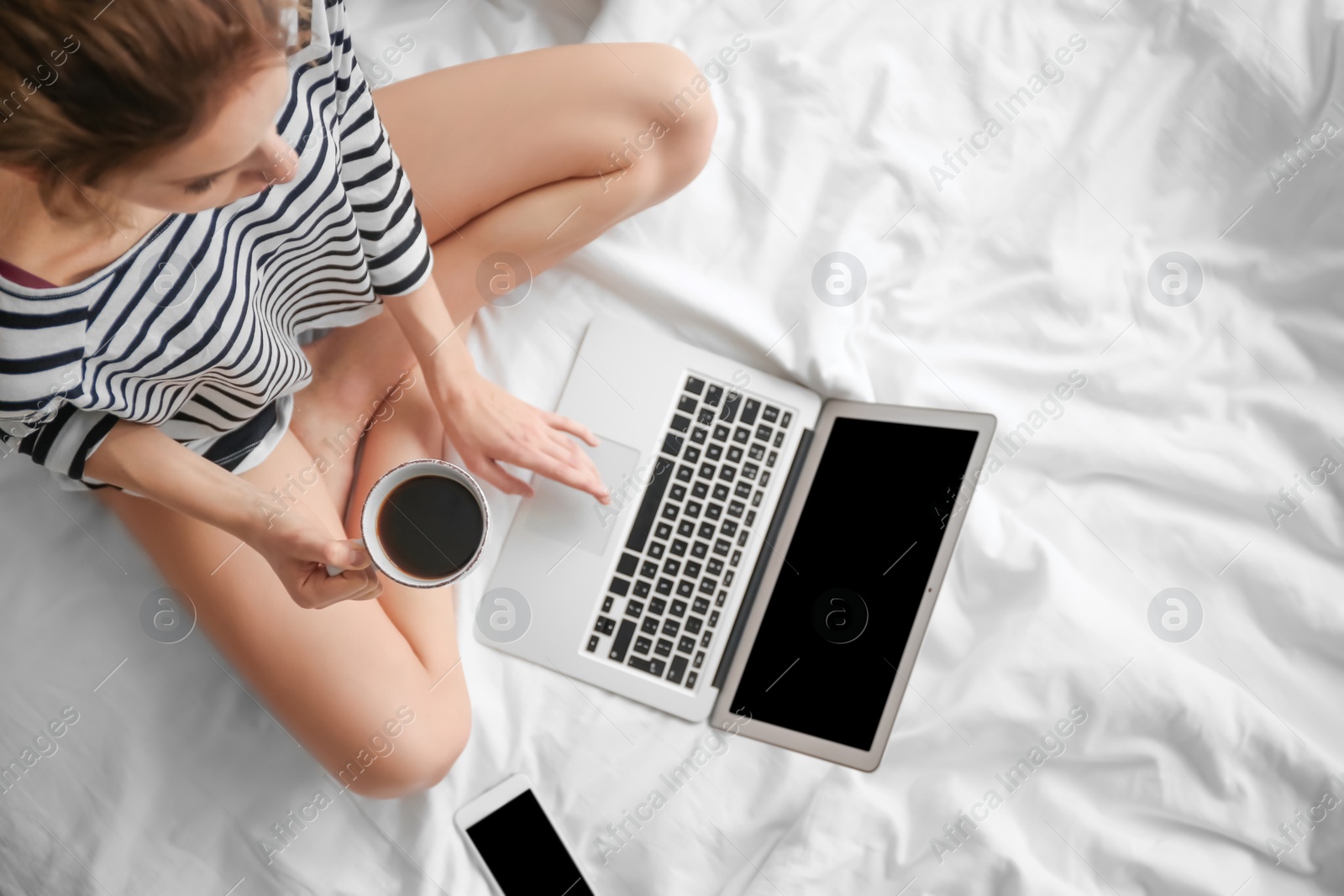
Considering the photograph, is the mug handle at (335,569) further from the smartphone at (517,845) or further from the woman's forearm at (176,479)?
the smartphone at (517,845)

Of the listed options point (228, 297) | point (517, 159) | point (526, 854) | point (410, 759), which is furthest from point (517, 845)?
point (517, 159)

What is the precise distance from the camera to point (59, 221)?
1.75ft

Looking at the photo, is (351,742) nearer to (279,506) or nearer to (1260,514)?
(279,506)

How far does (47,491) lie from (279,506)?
416mm

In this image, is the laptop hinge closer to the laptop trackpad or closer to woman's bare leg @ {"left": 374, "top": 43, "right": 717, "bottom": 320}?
the laptop trackpad

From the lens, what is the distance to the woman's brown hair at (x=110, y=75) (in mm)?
404

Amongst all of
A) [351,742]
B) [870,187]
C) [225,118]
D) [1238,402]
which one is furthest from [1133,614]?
[225,118]

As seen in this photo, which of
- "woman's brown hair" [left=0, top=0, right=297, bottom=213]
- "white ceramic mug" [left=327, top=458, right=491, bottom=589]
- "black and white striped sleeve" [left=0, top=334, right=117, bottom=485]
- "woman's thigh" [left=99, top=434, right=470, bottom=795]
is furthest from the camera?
"woman's thigh" [left=99, top=434, right=470, bottom=795]

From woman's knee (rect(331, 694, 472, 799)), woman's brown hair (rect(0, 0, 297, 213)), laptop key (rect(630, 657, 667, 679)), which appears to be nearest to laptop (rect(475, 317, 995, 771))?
laptop key (rect(630, 657, 667, 679))

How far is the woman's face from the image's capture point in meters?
0.48

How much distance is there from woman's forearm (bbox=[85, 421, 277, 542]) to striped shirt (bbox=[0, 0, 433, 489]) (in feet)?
0.04

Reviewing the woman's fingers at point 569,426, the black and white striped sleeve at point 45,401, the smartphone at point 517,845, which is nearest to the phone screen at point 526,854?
the smartphone at point 517,845

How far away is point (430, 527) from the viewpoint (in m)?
0.73

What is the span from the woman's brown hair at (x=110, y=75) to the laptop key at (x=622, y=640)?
64 cm
